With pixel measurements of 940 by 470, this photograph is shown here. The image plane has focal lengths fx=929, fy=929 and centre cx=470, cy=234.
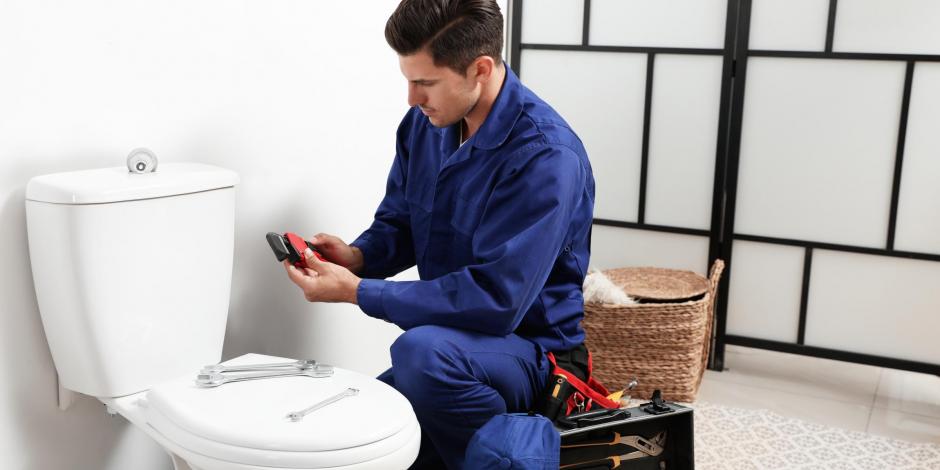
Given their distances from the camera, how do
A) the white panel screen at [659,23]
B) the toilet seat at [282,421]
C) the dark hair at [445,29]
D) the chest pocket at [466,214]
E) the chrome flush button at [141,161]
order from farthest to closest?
the white panel screen at [659,23] → the chest pocket at [466,214] → the dark hair at [445,29] → the chrome flush button at [141,161] → the toilet seat at [282,421]

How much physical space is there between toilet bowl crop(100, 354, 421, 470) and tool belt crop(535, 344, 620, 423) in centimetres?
35

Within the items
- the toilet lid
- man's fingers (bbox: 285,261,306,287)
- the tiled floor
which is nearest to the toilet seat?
the toilet lid

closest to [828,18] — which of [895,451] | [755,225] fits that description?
[755,225]

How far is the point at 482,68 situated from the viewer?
5.54 feet

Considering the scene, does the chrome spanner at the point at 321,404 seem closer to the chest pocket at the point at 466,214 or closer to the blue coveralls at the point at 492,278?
the blue coveralls at the point at 492,278

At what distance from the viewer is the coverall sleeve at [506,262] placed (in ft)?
5.23

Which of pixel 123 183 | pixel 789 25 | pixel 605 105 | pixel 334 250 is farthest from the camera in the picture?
pixel 605 105

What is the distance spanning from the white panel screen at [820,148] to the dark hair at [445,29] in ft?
4.62

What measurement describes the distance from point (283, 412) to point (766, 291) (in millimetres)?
1945

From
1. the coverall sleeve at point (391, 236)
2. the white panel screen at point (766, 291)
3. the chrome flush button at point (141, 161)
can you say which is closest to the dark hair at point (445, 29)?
the coverall sleeve at point (391, 236)

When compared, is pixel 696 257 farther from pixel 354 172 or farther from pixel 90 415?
pixel 90 415

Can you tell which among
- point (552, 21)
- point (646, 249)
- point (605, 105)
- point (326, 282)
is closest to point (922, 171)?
point (646, 249)

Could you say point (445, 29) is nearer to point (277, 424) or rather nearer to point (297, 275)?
point (297, 275)

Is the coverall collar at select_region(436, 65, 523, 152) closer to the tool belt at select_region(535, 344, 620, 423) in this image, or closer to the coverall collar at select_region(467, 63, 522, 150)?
the coverall collar at select_region(467, 63, 522, 150)
